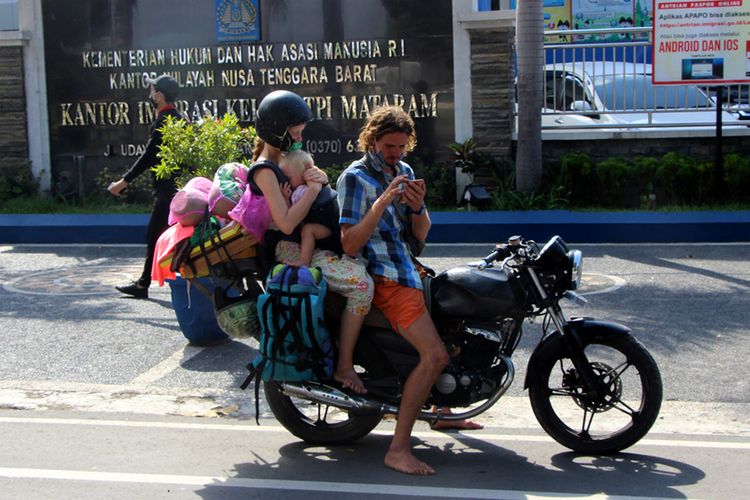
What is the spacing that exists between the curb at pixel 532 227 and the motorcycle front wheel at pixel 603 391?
6628 mm

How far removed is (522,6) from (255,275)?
27.8 ft

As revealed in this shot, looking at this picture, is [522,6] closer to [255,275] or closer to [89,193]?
[89,193]

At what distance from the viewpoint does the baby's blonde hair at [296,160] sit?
5262 millimetres

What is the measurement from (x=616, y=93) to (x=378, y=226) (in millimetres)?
9899

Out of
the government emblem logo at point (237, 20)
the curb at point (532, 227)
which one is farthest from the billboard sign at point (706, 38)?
the government emblem logo at point (237, 20)

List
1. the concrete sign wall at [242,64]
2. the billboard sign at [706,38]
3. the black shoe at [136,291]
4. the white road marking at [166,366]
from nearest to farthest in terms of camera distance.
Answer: the white road marking at [166,366]
the black shoe at [136,291]
the billboard sign at [706,38]
the concrete sign wall at [242,64]

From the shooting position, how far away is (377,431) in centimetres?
584

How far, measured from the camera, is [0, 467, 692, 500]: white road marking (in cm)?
482

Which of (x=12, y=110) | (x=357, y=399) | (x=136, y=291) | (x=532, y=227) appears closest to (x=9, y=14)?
(x=12, y=110)

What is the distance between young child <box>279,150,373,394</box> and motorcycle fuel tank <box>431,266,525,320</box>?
0.39 m

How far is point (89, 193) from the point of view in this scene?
50.9ft

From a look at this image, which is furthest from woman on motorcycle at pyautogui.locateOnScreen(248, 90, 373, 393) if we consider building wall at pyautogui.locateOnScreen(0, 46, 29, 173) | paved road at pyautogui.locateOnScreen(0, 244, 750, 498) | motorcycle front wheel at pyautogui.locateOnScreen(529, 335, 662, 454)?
building wall at pyautogui.locateOnScreen(0, 46, 29, 173)

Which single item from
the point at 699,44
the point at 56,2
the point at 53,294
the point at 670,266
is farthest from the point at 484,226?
the point at 56,2

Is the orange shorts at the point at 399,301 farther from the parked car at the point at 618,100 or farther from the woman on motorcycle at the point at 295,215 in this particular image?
the parked car at the point at 618,100
